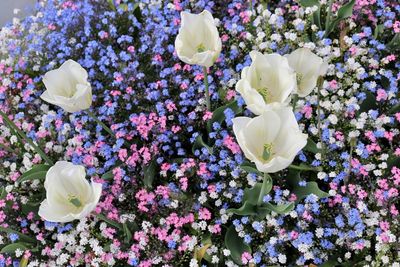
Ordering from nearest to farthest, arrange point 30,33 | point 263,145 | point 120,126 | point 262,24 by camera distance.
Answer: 1. point 263,145
2. point 120,126
3. point 262,24
4. point 30,33

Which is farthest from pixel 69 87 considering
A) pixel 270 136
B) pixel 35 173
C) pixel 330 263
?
pixel 330 263

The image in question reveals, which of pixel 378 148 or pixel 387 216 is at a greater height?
pixel 378 148

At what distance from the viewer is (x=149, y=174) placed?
1.97 m

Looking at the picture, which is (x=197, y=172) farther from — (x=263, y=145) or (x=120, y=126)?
(x=263, y=145)

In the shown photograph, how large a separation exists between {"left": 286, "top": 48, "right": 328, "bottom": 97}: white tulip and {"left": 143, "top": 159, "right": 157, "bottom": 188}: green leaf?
67cm

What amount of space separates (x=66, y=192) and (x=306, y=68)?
0.81 m

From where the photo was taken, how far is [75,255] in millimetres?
1940

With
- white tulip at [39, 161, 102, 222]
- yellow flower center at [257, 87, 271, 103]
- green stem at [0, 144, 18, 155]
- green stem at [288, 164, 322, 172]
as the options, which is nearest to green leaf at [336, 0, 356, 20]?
green stem at [288, 164, 322, 172]

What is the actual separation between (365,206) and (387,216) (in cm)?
11

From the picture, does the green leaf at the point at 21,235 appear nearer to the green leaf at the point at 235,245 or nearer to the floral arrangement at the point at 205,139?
the floral arrangement at the point at 205,139

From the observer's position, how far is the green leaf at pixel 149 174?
195 cm

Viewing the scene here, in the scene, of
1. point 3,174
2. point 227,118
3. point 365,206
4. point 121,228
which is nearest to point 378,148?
point 365,206

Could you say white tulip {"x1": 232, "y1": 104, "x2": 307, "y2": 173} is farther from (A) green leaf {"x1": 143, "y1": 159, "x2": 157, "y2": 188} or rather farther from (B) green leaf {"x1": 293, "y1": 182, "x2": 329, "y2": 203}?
(A) green leaf {"x1": 143, "y1": 159, "x2": 157, "y2": 188}

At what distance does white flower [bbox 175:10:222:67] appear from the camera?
1667 millimetres
